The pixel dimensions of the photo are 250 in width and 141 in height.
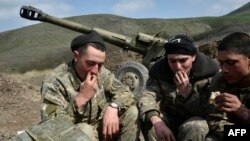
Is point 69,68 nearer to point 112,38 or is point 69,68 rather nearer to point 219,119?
point 219,119

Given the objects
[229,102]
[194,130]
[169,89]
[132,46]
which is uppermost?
[229,102]

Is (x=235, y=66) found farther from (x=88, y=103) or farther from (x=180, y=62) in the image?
(x=88, y=103)

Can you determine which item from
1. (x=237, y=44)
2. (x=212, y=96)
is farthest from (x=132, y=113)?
(x=237, y=44)

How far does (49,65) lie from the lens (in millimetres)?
32469

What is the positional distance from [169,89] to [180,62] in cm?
38

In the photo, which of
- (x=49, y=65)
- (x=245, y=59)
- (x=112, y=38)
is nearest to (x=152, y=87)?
(x=245, y=59)

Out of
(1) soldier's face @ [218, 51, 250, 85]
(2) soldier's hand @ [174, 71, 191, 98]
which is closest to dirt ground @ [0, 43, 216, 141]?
(2) soldier's hand @ [174, 71, 191, 98]

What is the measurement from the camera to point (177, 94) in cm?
460

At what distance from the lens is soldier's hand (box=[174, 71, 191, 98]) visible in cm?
440

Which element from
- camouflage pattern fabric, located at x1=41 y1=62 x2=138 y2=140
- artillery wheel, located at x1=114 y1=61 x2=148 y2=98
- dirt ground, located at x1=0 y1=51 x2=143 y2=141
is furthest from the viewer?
artillery wheel, located at x1=114 y1=61 x2=148 y2=98

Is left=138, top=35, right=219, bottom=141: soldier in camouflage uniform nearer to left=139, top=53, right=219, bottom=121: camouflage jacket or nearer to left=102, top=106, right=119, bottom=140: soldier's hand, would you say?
left=139, top=53, right=219, bottom=121: camouflage jacket

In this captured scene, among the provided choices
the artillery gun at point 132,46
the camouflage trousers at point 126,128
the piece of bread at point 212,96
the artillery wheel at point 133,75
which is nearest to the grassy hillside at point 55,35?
the artillery gun at point 132,46

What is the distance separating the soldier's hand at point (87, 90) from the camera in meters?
4.62

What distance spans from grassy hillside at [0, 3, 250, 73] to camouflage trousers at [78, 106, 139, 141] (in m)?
27.1
